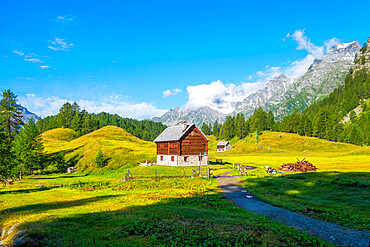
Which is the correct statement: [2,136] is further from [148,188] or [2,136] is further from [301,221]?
[301,221]

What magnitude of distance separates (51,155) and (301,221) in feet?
269

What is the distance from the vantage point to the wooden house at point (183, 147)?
191ft

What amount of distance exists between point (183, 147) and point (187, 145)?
1.40 meters

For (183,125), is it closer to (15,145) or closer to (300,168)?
(300,168)

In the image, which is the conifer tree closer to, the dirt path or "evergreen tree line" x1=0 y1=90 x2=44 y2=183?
"evergreen tree line" x1=0 y1=90 x2=44 y2=183

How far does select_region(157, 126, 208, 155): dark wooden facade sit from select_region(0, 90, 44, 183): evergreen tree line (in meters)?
34.2

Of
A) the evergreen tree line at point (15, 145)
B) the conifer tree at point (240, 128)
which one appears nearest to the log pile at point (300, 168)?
the evergreen tree line at point (15, 145)

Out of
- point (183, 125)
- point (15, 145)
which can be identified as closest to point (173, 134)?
point (183, 125)

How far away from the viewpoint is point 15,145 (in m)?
53.2

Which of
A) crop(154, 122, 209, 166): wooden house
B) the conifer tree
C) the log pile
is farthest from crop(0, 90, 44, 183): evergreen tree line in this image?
the conifer tree

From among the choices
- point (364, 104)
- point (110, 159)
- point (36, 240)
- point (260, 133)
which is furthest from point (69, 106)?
point (364, 104)

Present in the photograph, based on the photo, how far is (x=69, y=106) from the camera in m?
175

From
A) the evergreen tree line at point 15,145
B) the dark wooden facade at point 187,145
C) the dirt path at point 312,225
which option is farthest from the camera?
the dark wooden facade at point 187,145

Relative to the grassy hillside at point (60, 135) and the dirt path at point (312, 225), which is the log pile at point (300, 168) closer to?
the dirt path at point (312, 225)
